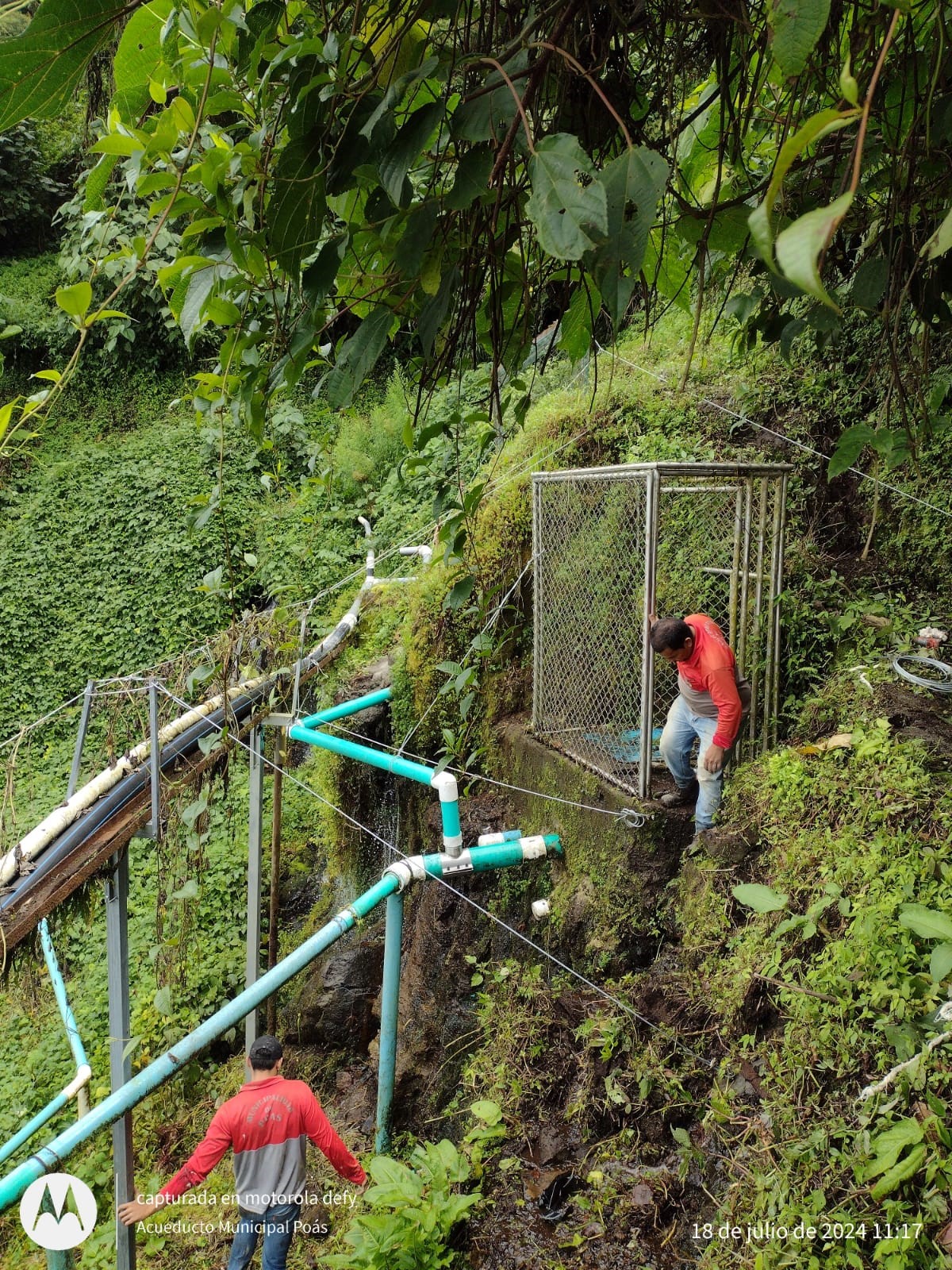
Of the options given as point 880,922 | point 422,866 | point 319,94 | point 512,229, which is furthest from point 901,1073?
point 319,94

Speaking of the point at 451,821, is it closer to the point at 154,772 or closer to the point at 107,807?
the point at 154,772

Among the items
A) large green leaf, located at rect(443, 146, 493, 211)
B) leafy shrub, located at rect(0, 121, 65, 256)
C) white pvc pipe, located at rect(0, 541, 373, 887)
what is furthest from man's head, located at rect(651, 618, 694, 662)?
leafy shrub, located at rect(0, 121, 65, 256)

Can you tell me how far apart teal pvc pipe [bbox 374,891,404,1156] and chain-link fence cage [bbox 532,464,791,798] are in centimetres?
113

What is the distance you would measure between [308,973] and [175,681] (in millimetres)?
2658

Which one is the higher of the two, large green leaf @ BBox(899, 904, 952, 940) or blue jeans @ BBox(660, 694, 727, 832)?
large green leaf @ BBox(899, 904, 952, 940)

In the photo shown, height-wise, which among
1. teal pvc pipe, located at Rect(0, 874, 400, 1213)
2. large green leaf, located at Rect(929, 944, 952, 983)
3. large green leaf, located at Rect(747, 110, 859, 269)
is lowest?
Answer: teal pvc pipe, located at Rect(0, 874, 400, 1213)

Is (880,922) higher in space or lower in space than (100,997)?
higher

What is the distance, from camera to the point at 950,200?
4.47 ft

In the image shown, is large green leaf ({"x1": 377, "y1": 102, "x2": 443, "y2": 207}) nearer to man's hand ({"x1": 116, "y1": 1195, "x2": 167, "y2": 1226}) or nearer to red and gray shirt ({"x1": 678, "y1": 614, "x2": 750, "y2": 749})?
red and gray shirt ({"x1": 678, "y1": 614, "x2": 750, "y2": 749})

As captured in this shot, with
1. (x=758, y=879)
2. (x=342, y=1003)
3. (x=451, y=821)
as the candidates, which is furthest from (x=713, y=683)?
(x=342, y=1003)

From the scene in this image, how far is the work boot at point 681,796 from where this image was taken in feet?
11.3

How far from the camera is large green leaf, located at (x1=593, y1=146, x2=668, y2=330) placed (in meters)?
0.84

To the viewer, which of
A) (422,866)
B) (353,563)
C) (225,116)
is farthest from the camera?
(353,563)

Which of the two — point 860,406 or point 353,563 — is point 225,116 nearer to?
point 860,406
